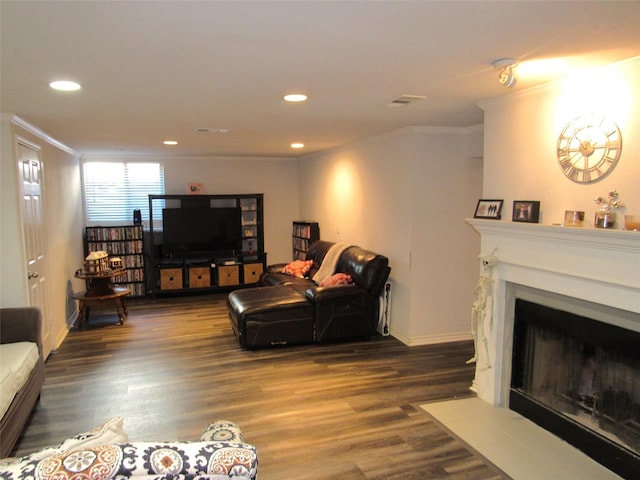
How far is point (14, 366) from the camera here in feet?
9.29

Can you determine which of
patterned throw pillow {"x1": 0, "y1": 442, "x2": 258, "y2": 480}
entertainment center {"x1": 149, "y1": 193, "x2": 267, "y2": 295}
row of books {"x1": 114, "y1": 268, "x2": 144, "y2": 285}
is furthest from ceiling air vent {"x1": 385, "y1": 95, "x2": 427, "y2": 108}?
row of books {"x1": 114, "y1": 268, "x2": 144, "y2": 285}

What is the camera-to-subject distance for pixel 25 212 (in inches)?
151

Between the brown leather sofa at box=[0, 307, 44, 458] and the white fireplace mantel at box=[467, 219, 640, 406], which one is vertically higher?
the white fireplace mantel at box=[467, 219, 640, 406]

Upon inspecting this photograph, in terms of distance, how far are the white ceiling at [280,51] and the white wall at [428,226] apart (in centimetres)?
90

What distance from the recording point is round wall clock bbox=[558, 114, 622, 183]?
7.88 feet

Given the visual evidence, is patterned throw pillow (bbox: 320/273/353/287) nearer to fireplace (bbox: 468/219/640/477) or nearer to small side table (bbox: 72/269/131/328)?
fireplace (bbox: 468/219/640/477)

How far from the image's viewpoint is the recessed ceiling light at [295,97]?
9.67 feet

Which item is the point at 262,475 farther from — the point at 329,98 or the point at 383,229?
the point at 383,229

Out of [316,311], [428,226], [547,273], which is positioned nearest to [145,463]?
[547,273]

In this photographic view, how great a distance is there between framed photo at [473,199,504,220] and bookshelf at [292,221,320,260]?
12.5ft

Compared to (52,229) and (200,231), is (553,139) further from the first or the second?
(200,231)


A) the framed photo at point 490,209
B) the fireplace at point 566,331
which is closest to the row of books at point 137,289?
the fireplace at point 566,331

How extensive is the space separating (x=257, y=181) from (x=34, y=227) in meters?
4.08

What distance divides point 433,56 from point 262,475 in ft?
7.90
